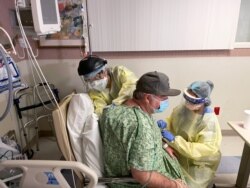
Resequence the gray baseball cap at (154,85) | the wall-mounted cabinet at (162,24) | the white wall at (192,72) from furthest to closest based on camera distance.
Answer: the white wall at (192,72)
the wall-mounted cabinet at (162,24)
the gray baseball cap at (154,85)

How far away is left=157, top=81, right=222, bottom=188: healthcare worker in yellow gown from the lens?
1528 millimetres

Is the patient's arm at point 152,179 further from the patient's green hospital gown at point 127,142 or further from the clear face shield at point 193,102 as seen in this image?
the clear face shield at point 193,102

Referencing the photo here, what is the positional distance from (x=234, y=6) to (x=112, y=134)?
1.97 meters

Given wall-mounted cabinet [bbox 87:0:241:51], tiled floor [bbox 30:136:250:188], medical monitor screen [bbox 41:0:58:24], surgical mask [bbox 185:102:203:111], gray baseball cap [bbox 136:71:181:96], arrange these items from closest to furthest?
gray baseball cap [bbox 136:71:181:96] < medical monitor screen [bbox 41:0:58:24] < surgical mask [bbox 185:102:203:111] < tiled floor [bbox 30:136:250:188] < wall-mounted cabinet [bbox 87:0:241:51]

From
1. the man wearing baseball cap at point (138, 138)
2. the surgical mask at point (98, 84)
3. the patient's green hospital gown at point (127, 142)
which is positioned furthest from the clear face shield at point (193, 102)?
the surgical mask at point (98, 84)

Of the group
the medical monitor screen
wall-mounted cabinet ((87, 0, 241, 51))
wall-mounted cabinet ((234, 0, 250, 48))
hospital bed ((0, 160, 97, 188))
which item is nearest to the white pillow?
hospital bed ((0, 160, 97, 188))

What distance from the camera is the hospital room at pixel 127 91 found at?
120cm

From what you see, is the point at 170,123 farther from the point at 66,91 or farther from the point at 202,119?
the point at 66,91

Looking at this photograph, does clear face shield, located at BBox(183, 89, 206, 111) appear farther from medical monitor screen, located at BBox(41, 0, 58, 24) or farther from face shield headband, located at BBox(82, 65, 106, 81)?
medical monitor screen, located at BBox(41, 0, 58, 24)

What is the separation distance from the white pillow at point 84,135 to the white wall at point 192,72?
→ 1337mm

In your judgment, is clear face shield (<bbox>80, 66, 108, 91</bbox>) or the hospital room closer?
the hospital room

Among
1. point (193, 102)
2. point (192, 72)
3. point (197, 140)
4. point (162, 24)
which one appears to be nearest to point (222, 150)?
point (192, 72)

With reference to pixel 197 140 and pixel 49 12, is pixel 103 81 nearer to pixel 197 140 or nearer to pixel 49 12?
pixel 49 12

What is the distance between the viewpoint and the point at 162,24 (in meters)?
2.35
